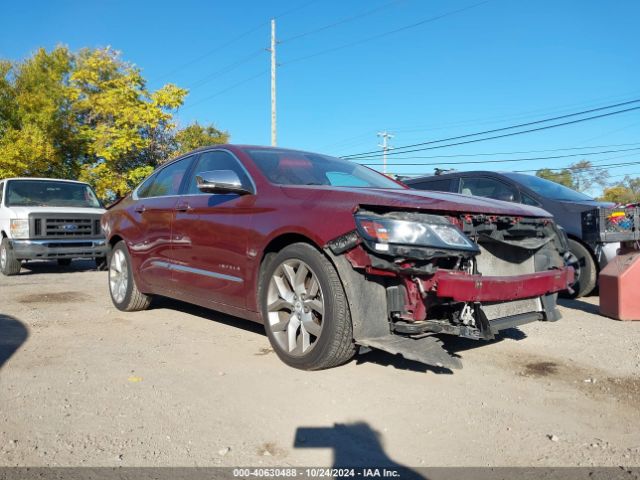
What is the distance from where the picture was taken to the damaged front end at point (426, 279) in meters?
3.24

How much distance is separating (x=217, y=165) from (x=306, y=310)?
1.83 m

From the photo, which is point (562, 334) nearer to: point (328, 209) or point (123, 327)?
point (328, 209)

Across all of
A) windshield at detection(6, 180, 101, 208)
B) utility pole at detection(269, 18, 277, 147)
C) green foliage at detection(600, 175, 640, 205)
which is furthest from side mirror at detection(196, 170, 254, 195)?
green foliage at detection(600, 175, 640, 205)

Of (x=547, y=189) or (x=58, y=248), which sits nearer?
(x=547, y=189)

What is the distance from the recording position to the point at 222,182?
420 centimetres

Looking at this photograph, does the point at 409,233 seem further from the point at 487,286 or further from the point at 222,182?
the point at 222,182

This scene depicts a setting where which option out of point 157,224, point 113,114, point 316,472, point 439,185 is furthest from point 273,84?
point 316,472

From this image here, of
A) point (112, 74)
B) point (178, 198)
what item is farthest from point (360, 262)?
point (112, 74)

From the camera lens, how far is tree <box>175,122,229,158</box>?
26000 millimetres

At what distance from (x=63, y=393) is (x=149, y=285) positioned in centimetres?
226

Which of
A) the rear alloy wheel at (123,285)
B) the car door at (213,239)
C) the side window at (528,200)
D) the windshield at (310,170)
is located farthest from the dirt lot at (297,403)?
the side window at (528,200)

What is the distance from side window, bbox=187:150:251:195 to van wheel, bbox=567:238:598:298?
184 inches

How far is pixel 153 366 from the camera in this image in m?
3.96

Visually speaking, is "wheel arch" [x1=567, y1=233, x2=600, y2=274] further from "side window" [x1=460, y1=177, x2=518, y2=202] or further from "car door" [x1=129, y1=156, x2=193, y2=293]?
"car door" [x1=129, y1=156, x2=193, y2=293]
